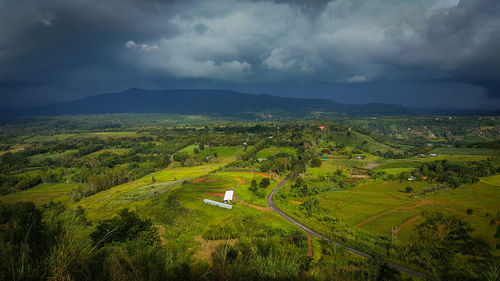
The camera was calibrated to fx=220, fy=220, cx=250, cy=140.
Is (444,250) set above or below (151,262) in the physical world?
below

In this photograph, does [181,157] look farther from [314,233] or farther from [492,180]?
[492,180]

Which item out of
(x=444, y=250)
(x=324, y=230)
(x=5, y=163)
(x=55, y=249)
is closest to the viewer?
(x=55, y=249)

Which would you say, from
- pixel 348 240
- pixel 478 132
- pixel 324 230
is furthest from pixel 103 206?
pixel 478 132

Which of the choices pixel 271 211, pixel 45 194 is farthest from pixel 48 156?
pixel 271 211

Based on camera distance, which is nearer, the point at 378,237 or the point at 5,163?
the point at 378,237

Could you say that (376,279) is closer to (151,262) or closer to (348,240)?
(348,240)

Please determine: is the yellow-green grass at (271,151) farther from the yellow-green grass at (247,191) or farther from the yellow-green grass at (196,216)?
the yellow-green grass at (196,216)

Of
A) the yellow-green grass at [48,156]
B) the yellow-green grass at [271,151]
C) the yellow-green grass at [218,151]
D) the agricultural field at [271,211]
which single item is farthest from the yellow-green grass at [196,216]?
the yellow-green grass at [48,156]

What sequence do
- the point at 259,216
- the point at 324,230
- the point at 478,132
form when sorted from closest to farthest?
the point at 324,230, the point at 259,216, the point at 478,132
